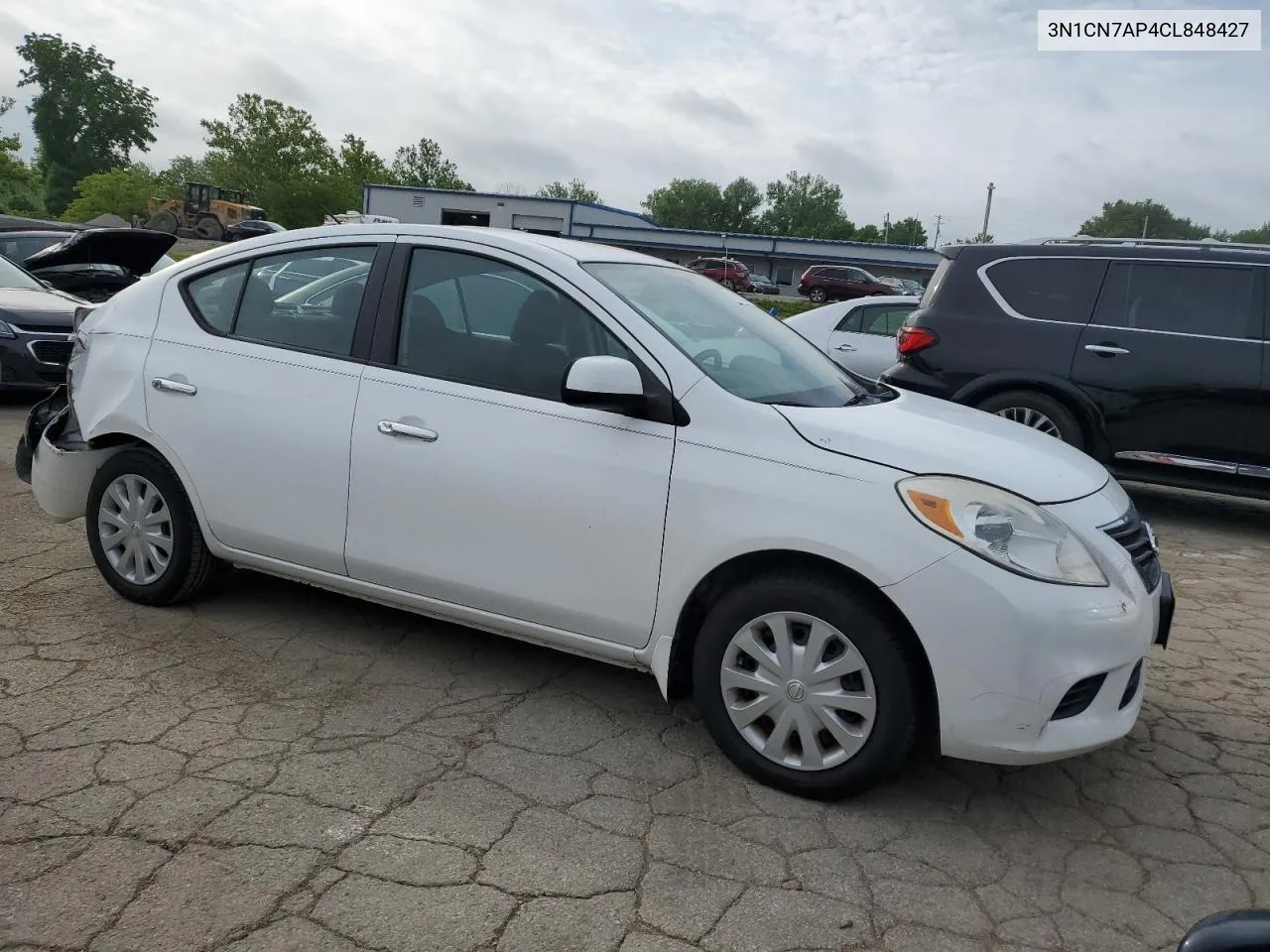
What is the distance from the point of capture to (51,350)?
874 centimetres

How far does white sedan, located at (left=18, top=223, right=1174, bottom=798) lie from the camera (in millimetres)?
2883

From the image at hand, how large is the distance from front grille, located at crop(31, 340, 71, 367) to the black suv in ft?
22.1

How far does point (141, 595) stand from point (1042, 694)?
3422mm

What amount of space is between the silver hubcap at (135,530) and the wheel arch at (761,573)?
7.23 feet

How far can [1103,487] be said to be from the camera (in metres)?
3.38

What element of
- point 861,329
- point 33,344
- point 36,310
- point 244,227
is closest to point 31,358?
point 33,344

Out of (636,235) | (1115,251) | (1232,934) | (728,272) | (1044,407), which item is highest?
(636,235)

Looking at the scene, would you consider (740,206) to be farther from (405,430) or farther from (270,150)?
(405,430)

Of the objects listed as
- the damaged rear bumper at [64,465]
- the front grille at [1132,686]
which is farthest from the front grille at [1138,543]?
the damaged rear bumper at [64,465]

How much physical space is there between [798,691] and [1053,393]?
4835 millimetres

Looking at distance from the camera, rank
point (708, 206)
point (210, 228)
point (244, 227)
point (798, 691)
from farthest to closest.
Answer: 1. point (708, 206)
2. point (210, 228)
3. point (244, 227)
4. point (798, 691)

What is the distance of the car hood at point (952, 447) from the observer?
3035 millimetres

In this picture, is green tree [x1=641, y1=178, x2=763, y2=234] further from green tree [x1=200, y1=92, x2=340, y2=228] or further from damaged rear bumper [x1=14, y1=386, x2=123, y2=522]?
damaged rear bumper [x1=14, y1=386, x2=123, y2=522]

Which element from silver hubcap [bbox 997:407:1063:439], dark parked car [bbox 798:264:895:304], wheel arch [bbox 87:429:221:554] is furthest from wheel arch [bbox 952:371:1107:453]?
dark parked car [bbox 798:264:895:304]
